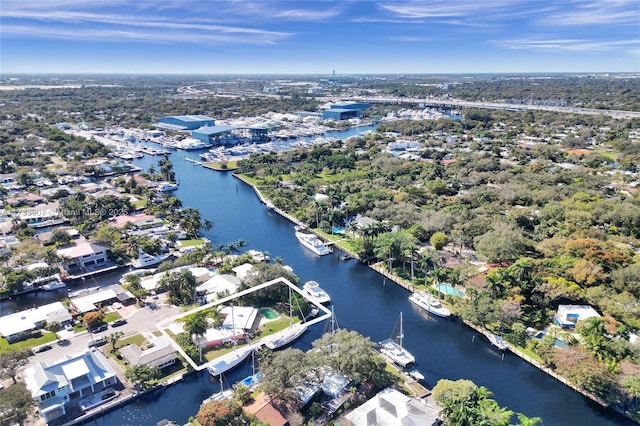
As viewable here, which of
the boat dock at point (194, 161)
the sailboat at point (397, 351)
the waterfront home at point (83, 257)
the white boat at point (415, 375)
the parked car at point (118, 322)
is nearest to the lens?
the white boat at point (415, 375)

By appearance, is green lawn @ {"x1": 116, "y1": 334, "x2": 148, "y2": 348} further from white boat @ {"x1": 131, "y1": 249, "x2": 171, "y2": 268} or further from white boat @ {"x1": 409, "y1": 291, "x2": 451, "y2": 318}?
white boat @ {"x1": 409, "y1": 291, "x2": 451, "y2": 318}

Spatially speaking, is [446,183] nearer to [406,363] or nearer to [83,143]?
[406,363]

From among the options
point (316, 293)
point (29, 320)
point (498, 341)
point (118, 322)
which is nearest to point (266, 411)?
point (316, 293)

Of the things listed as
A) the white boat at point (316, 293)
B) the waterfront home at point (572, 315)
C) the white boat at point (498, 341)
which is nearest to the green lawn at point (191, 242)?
the white boat at point (316, 293)

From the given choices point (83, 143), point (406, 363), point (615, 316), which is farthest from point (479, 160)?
point (83, 143)

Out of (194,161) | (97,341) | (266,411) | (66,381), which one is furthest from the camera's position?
(194,161)

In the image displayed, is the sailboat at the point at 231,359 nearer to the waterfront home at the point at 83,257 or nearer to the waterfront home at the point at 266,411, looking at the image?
the waterfront home at the point at 266,411

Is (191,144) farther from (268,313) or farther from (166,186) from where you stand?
(268,313)
